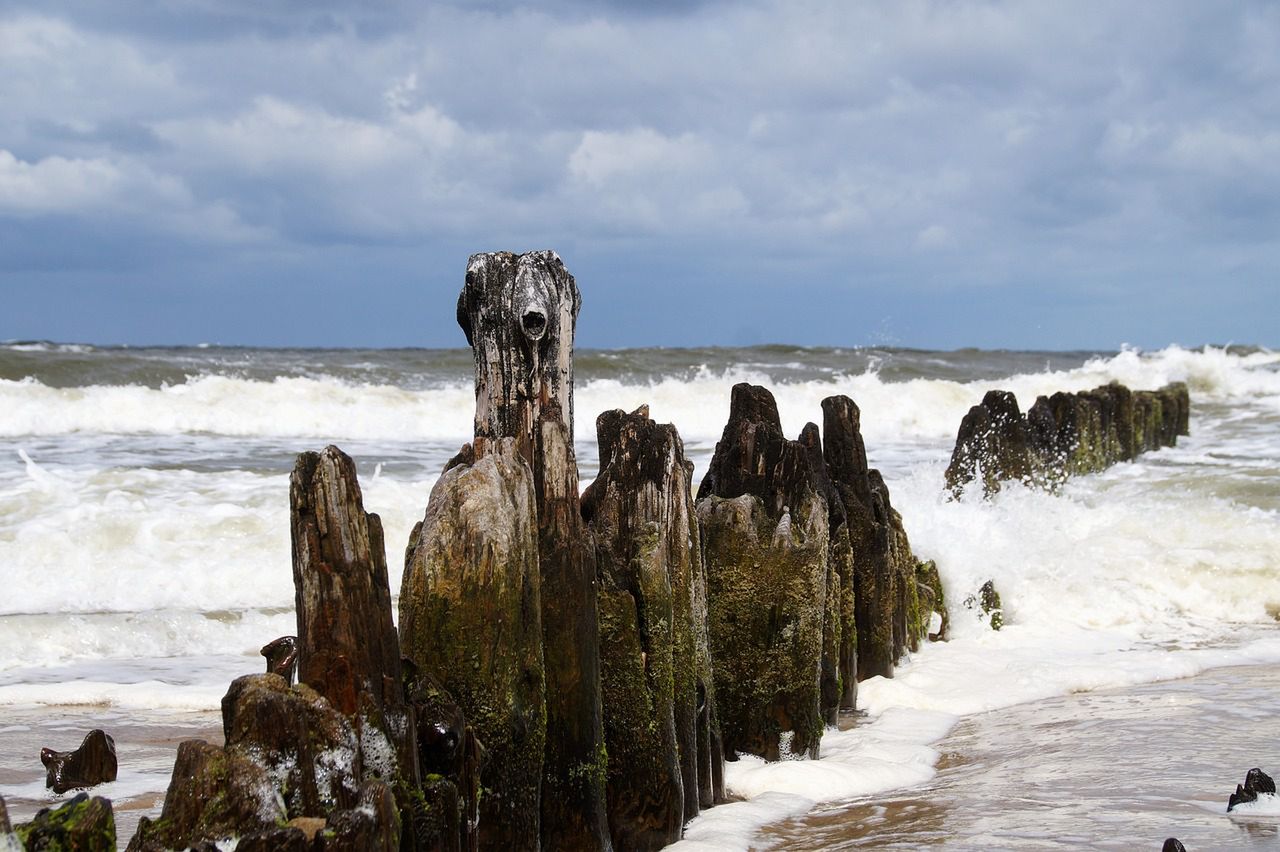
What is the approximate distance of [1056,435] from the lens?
13.5 m

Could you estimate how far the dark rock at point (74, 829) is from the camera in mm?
2428

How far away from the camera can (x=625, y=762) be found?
4.17 m

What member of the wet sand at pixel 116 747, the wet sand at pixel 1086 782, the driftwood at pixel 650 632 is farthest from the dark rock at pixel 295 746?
the wet sand at pixel 1086 782

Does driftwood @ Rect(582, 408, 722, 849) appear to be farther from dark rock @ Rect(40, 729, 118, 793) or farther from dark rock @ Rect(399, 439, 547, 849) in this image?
dark rock @ Rect(40, 729, 118, 793)

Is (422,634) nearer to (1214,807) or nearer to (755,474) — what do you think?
(755,474)

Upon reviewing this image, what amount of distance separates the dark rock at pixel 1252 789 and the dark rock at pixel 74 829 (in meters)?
3.66

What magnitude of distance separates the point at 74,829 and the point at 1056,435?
12.3m

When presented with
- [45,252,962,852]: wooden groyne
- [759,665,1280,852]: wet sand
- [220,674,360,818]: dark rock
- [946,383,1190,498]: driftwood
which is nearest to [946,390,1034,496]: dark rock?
[946,383,1190,498]: driftwood

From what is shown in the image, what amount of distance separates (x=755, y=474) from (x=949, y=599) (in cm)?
345

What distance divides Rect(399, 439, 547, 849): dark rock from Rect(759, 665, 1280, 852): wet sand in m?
1.20

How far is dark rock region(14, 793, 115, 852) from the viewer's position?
7.97ft

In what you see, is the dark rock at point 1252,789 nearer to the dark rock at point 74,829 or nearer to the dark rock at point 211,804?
the dark rock at point 211,804

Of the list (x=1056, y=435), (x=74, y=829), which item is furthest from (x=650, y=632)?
(x=1056, y=435)

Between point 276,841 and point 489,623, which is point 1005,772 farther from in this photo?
point 276,841
